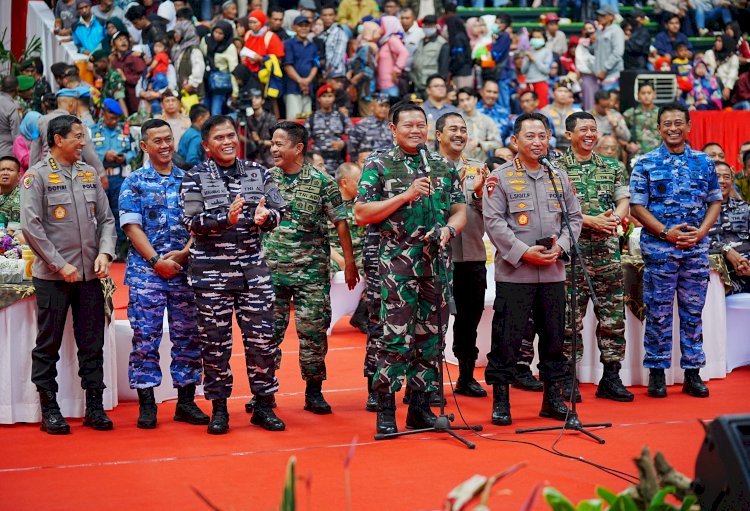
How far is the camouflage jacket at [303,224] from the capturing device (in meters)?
6.91

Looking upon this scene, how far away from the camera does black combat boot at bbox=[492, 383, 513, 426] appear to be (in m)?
6.53

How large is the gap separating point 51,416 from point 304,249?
182 cm

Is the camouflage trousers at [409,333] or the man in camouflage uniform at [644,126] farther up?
the man in camouflage uniform at [644,126]

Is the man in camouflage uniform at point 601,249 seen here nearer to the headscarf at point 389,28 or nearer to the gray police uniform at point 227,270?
the gray police uniform at point 227,270

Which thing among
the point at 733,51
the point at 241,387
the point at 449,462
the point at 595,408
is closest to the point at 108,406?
the point at 241,387

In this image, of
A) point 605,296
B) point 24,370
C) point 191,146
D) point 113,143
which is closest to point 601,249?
point 605,296

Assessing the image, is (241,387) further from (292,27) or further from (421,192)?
(292,27)

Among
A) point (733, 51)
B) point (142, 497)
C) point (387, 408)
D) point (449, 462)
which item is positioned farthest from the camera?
point (733, 51)

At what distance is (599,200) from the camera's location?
732cm

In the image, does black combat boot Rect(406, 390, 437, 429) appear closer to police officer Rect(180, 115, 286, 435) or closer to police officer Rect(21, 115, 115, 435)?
police officer Rect(180, 115, 286, 435)

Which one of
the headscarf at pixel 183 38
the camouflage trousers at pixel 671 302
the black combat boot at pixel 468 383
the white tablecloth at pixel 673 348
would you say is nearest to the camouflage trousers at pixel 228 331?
the black combat boot at pixel 468 383

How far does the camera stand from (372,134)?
12.6m

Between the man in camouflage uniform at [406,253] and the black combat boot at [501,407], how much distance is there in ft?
1.35

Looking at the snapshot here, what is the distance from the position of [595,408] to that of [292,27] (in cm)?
948
